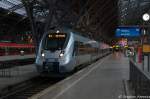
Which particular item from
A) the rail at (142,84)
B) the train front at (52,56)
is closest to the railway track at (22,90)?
the train front at (52,56)

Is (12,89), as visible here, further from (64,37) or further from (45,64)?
(64,37)

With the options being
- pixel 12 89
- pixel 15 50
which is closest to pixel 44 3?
pixel 12 89

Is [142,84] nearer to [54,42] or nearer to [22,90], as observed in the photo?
[22,90]

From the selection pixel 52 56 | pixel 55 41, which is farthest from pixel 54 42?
pixel 52 56

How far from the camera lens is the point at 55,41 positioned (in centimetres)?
2964

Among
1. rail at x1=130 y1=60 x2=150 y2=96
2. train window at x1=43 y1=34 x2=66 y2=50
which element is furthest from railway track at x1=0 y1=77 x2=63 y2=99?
rail at x1=130 y1=60 x2=150 y2=96

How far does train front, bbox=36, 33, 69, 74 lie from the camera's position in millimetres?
28625

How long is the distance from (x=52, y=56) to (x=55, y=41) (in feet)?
4.10

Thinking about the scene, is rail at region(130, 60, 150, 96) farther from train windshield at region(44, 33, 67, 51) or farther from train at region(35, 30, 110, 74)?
train windshield at region(44, 33, 67, 51)

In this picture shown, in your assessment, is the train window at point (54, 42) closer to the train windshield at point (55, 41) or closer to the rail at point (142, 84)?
the train windshield at point (55, 41)

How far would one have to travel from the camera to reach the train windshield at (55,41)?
2933 cm

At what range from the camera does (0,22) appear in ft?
240

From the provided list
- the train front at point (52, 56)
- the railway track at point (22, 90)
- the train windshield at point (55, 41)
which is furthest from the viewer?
the train windshield at point (55, 41)

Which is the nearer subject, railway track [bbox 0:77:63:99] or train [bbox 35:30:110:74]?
railway track [bbox 0:77:63:99]
